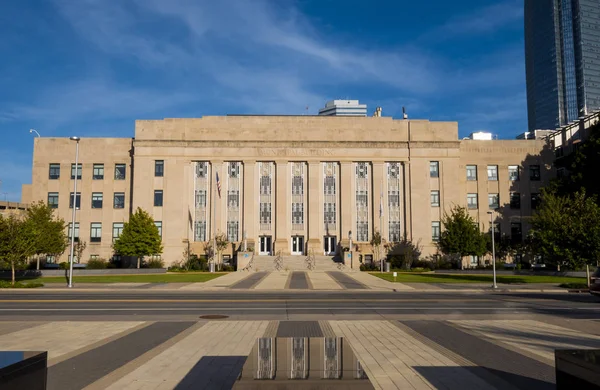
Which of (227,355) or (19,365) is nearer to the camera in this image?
(19,365)

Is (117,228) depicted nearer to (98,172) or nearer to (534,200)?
(98,172)

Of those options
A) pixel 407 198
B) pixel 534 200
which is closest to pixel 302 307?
pixel 407 198

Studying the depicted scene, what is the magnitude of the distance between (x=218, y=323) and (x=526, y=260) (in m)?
57.2

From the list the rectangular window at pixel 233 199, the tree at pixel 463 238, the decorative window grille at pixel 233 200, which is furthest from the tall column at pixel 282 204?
the tree at pixel 463 238

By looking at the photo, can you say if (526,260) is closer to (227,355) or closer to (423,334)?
Result: (423,334)

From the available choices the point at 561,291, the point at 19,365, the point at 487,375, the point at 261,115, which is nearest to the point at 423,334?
the point at 487,375

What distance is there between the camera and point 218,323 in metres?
16.0

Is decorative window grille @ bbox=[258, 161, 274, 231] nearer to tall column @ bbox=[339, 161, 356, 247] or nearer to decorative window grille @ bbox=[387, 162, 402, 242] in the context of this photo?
tall column @ bbox=[339, 161, 356, 247]

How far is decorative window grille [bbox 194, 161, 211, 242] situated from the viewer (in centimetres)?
6278

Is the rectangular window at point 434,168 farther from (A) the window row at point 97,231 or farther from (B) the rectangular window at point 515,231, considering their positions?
(A) the window row at point 97,231

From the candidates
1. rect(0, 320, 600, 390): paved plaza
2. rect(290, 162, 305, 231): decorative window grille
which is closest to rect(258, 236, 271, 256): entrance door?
rect(290, 162, 305, 231): decorative window grille

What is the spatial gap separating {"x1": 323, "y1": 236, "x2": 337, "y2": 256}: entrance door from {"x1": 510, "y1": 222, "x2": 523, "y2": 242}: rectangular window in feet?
77.6

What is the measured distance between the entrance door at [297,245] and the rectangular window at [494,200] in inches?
1025

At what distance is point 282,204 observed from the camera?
62.7 meters
